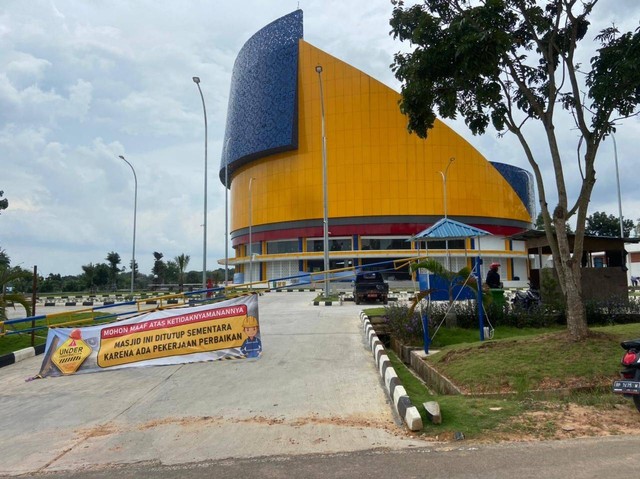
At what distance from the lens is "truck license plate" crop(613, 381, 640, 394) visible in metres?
4.94

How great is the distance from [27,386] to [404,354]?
750 cm

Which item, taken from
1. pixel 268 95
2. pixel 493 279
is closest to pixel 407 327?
pixel 493 279

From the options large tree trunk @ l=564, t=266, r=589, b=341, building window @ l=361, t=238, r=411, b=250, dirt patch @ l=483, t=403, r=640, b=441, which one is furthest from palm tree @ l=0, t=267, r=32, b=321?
building window @ l=361, t=238, r=411, b=250

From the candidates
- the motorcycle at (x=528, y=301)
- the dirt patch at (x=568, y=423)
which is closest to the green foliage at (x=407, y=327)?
the motorcycle at (x=528, y=301)

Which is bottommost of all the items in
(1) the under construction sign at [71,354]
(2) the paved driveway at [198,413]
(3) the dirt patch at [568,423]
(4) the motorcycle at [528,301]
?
(2) the paved driveway at [198,413]

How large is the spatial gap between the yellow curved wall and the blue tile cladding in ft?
4.57

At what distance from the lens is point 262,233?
56344mm

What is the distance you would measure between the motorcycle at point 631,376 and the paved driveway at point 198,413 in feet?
7.77

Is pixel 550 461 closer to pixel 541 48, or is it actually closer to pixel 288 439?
pixel 288 439

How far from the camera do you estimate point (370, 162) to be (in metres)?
51.4

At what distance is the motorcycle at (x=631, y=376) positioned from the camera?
497cm

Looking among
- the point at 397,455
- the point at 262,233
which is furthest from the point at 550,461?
the point at 262,233

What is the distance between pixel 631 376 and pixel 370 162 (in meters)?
47.4

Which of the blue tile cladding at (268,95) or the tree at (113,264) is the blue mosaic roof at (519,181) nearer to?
the blue tile cladding at (268,95)
